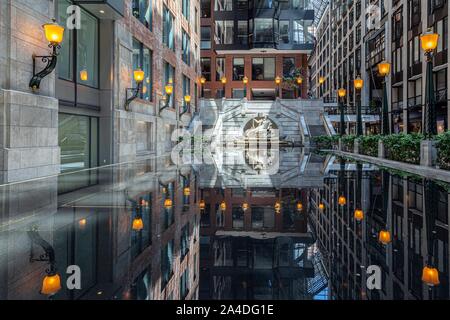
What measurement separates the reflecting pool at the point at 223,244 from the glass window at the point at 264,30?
50.4m

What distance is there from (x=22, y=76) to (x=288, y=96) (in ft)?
175

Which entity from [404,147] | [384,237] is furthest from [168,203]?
[404,147]

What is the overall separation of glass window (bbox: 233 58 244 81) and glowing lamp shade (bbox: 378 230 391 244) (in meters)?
58.4

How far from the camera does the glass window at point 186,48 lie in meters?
40.2

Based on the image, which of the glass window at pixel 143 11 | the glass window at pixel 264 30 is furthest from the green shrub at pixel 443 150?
the glass window at pixel 264 30

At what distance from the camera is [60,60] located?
16.6 meters

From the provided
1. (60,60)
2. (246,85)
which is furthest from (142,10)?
(246,85)

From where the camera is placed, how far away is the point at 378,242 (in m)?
6.12

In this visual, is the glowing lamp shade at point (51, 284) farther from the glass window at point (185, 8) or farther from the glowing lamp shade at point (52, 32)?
the glass window at point (185, 8)

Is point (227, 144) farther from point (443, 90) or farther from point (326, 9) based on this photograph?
point (326, 9)

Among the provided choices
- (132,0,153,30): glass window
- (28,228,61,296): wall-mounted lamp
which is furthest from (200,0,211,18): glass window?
(28,228,61,296): wall-mounted lamp

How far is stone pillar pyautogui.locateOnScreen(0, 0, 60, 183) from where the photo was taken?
40.4 ft

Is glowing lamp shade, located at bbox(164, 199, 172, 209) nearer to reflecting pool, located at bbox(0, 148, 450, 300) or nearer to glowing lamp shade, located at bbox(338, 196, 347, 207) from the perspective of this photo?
reflecting pool, located at bbox(0, 148, 450, 300)

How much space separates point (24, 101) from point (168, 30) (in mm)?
22910
